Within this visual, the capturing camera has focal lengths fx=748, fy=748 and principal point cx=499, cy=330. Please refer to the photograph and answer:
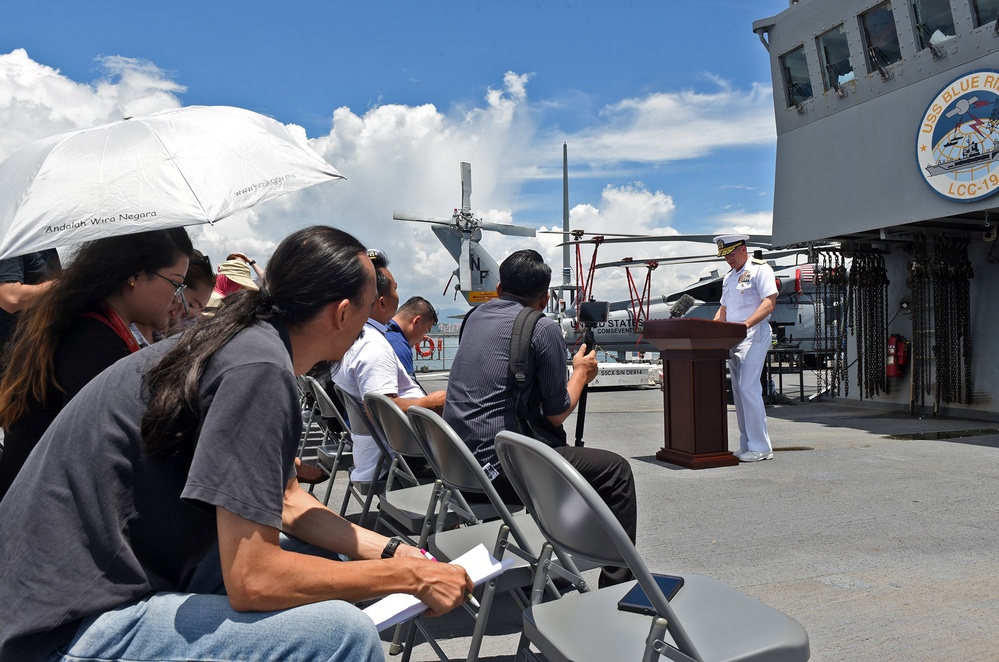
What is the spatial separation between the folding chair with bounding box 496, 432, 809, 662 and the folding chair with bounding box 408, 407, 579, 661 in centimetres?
21

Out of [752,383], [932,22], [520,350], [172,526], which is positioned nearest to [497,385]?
[520,350]

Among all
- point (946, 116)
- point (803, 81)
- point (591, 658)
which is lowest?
point (591, 658)

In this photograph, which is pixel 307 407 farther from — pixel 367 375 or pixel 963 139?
pixel 963 139

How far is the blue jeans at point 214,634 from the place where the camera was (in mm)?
1446

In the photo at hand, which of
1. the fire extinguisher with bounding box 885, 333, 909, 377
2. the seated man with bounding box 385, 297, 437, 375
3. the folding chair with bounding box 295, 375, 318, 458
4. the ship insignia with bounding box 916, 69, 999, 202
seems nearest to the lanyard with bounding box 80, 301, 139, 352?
the seated man with bounding box 385, 297, 437, 375

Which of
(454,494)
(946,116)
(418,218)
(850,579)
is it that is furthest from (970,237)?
(418,218)

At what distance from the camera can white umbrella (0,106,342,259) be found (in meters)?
2.73

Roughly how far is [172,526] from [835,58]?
11902mm

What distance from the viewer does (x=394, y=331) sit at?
5.10 metres

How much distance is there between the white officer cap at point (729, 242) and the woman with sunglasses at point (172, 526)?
A: 6.16 meters

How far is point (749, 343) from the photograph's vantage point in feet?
22.7

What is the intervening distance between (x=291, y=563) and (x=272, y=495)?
16 cm

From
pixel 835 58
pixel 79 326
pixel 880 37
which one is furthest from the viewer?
pixel 835 58

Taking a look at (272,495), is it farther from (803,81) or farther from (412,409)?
(803,81)
